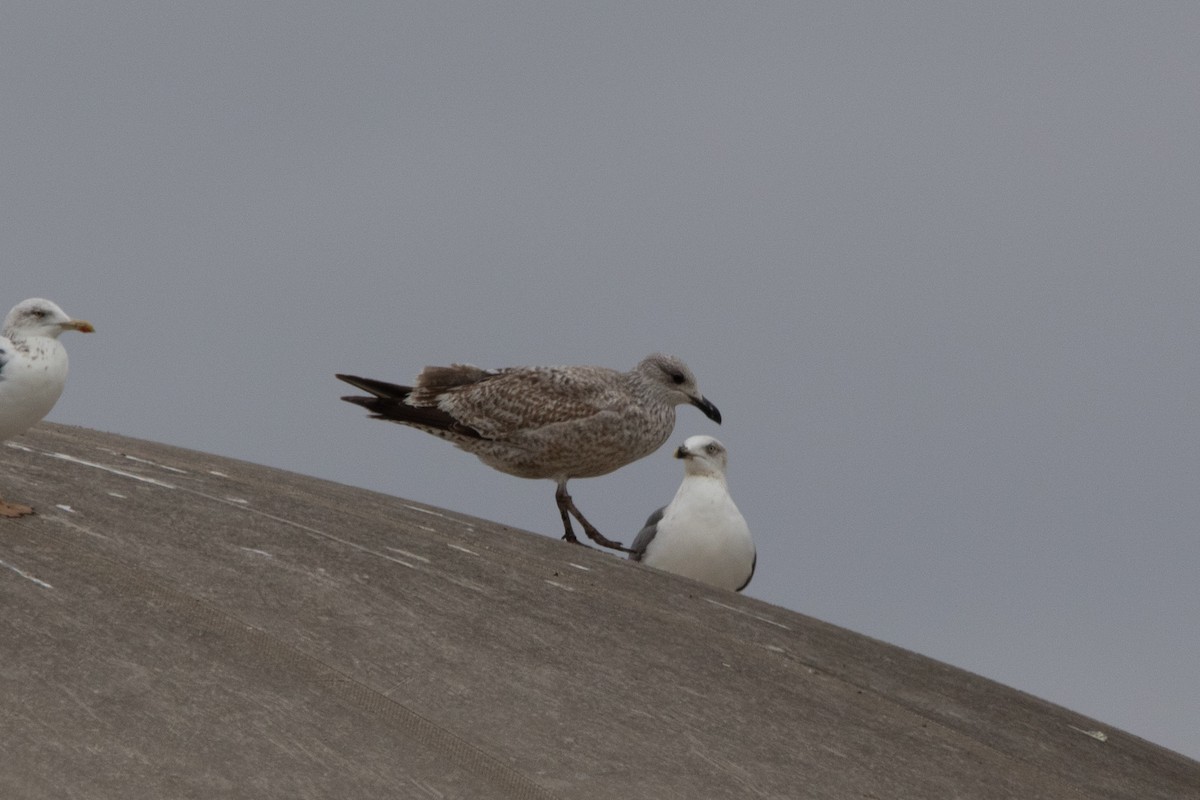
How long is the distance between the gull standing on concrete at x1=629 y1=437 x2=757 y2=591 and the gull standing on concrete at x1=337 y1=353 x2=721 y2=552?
1.49 ft

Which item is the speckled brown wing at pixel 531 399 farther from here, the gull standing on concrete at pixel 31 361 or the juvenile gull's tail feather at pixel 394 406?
the gull standing on concrete at pixel 31 361

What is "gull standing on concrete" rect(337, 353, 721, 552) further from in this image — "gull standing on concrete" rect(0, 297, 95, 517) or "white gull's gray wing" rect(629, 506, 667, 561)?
"gull standing on concrete" rect(0, 297, 95, 517)

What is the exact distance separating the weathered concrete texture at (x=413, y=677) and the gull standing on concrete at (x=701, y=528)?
45.1 inches

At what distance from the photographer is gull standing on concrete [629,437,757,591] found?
1659cm

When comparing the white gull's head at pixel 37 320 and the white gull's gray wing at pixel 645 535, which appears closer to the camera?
the white gull's head at pixel 37 320

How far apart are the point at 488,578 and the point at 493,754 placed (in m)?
3.38

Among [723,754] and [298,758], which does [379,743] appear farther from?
[723,754]

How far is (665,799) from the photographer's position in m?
10.1

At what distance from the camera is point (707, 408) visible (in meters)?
16.3

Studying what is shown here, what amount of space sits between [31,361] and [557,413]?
5676 mm

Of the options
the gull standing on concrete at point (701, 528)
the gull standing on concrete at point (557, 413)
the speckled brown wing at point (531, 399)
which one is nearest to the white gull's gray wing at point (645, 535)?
the gull standing on concrete at point (701, 528)

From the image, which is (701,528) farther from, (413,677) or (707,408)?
(413,677)

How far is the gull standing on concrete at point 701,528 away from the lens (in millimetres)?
16594

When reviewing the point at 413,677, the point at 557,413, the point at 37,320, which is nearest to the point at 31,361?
the point at 37,320
